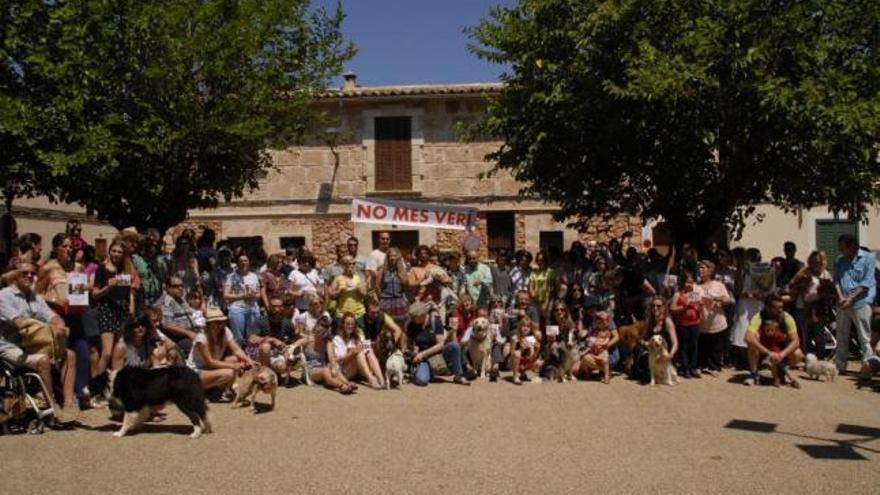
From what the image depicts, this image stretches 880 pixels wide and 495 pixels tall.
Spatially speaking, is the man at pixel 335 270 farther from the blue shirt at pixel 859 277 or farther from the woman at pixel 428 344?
the blue shirt at pixel 859 277

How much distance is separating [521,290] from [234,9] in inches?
301

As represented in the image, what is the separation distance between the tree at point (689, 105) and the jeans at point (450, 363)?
380cm

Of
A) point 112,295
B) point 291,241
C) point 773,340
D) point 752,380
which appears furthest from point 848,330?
point 291,241

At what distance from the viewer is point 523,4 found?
12977 mm

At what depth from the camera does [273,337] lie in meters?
10.0

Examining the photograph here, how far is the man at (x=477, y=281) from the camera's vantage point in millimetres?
11250

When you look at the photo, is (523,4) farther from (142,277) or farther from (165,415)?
(165,415)

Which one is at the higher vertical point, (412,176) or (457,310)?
(412,176)

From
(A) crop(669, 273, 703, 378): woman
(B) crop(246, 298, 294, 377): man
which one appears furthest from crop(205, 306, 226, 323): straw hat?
(A) crop(669, 273, 703, 378): woman

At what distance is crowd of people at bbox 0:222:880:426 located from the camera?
911 cm

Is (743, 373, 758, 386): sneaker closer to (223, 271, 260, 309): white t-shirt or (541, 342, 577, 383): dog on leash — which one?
(541, 342, 577, 383): dog on leash

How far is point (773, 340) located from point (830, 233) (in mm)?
12764

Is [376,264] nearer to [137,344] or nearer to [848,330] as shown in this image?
[137,344]

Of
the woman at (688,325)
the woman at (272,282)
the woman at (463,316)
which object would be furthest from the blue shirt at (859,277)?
the woman at (272,282)
